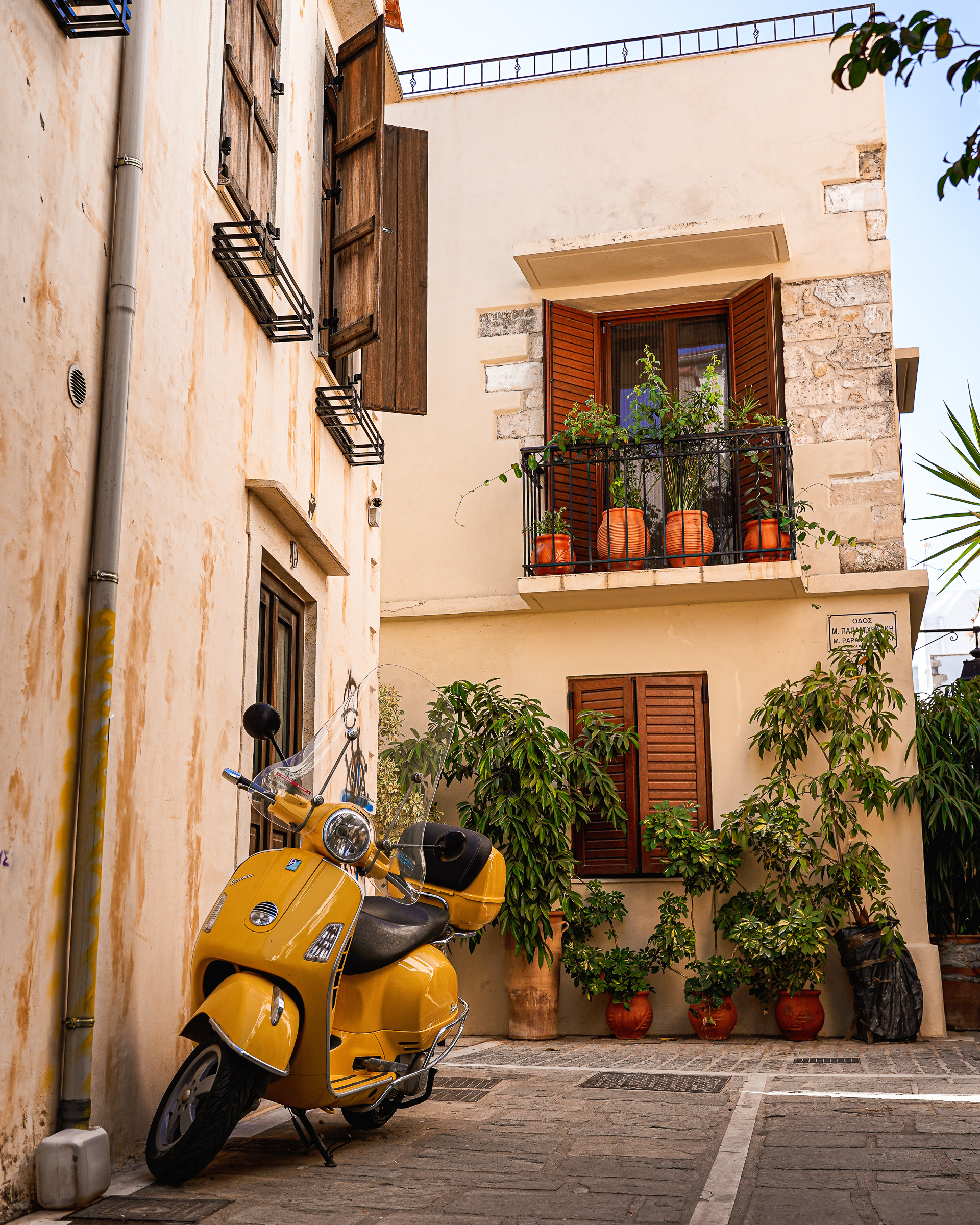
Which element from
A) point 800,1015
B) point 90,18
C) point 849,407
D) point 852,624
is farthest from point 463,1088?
point 849,407

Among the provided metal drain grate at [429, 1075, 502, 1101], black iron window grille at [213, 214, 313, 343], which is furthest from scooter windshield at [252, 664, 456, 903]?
black iron window grille at [213, 214, 313, 343]

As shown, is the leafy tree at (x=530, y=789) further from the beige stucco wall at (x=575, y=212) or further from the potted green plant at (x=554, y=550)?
the beige stucco wall at (x=575, y=212)

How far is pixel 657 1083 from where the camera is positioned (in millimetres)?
6043

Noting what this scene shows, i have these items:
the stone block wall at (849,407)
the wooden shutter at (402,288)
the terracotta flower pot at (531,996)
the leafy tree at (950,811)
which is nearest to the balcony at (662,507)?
the stone block wall at (849,407)

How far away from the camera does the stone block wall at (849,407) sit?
9.90m

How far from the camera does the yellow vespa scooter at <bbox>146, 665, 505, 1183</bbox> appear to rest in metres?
3.41

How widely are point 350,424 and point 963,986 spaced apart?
19.7 ft

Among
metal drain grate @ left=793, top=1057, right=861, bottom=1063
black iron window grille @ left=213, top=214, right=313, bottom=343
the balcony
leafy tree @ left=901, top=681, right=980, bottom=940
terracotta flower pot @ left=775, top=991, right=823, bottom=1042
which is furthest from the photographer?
the balcony

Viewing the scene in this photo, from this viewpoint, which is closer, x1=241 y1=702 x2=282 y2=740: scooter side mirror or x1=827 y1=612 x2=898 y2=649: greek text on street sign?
x1=241 y1=702 x2=282 y2=740: scooter side mirror

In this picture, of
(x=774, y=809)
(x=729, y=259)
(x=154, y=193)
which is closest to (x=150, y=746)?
(x=154, y=193)

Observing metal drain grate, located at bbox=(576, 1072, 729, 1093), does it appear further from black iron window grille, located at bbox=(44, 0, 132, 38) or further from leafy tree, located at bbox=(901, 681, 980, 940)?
black iron window grille, located at bbox=(44, 0, 132, 38)

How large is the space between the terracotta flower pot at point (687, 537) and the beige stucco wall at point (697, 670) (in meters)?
0.42

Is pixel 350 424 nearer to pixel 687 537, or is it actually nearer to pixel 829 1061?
pixel 687 537

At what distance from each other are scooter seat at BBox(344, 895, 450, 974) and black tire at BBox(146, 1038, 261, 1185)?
0.59 meters
